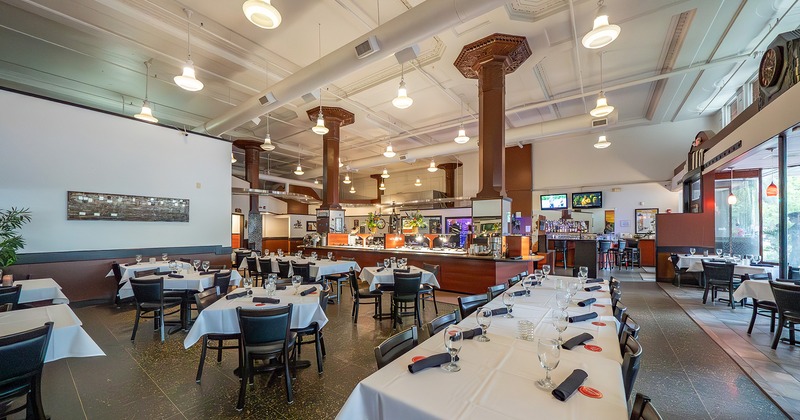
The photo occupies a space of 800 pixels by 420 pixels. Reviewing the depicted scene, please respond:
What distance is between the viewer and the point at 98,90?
24.6 ft

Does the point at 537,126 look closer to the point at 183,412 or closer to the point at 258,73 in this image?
the point at 258,73

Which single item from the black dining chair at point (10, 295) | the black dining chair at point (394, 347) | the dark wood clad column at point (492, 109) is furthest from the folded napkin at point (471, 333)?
the black dining chair at point (10, 295)

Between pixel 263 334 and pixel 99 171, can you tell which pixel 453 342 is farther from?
pixel 99 171

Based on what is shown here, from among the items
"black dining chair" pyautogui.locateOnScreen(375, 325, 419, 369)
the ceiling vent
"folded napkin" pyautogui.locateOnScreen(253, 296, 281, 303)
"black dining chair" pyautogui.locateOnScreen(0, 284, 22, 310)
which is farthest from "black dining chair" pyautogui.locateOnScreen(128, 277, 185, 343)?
the ceiling vent

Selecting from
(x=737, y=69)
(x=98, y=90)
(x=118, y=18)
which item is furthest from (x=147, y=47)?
(x=737, y=69)

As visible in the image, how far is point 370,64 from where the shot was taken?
18.5 feet

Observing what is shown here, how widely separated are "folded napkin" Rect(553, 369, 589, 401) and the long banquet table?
0.03 meters

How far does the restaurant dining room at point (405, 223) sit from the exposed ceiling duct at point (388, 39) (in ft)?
0.12

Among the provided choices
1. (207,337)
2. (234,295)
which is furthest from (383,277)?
(207,337)

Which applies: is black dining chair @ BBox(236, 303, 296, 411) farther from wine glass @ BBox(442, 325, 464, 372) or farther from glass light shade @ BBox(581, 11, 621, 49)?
glass light shade @ BBox(581, 11, 621, 49)

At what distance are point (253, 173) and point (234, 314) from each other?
33.9 feet

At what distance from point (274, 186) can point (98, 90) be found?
10858mm

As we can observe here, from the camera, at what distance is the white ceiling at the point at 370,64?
4730 millimetres

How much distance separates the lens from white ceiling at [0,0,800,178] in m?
4.73
